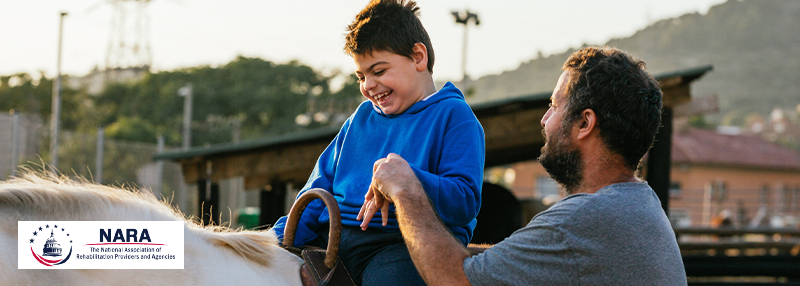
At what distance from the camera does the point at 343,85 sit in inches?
1628

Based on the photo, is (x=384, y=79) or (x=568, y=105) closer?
(x=568, y=105)

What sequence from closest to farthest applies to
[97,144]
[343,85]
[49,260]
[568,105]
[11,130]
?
[49,260] < [568,105] < [11,130] < [97,144] < [343,85]

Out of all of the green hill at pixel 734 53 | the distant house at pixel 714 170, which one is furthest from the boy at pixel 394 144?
the green hill at pixel 734 53

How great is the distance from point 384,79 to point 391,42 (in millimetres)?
114

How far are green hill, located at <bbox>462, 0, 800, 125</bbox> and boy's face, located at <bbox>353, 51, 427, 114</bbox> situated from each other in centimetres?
8919

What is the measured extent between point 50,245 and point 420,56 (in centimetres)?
116

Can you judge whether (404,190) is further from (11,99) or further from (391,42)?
(11,99)

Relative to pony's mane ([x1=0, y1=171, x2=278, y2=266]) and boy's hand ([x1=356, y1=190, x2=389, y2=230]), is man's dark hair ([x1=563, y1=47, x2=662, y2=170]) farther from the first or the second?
pony's mane ([x1=0, y1=171, x2=278, y2=266])

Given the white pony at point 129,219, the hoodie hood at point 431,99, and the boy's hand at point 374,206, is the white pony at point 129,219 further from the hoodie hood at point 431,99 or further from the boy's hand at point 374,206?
the hoodie hood at point 431,99

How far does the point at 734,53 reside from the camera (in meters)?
119

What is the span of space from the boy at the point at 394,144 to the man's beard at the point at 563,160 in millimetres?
197

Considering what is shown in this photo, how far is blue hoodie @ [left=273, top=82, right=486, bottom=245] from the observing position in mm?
1738

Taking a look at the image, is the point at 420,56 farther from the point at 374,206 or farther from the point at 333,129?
the point at 333,129

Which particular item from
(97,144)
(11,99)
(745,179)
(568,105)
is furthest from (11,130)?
(745,179)
